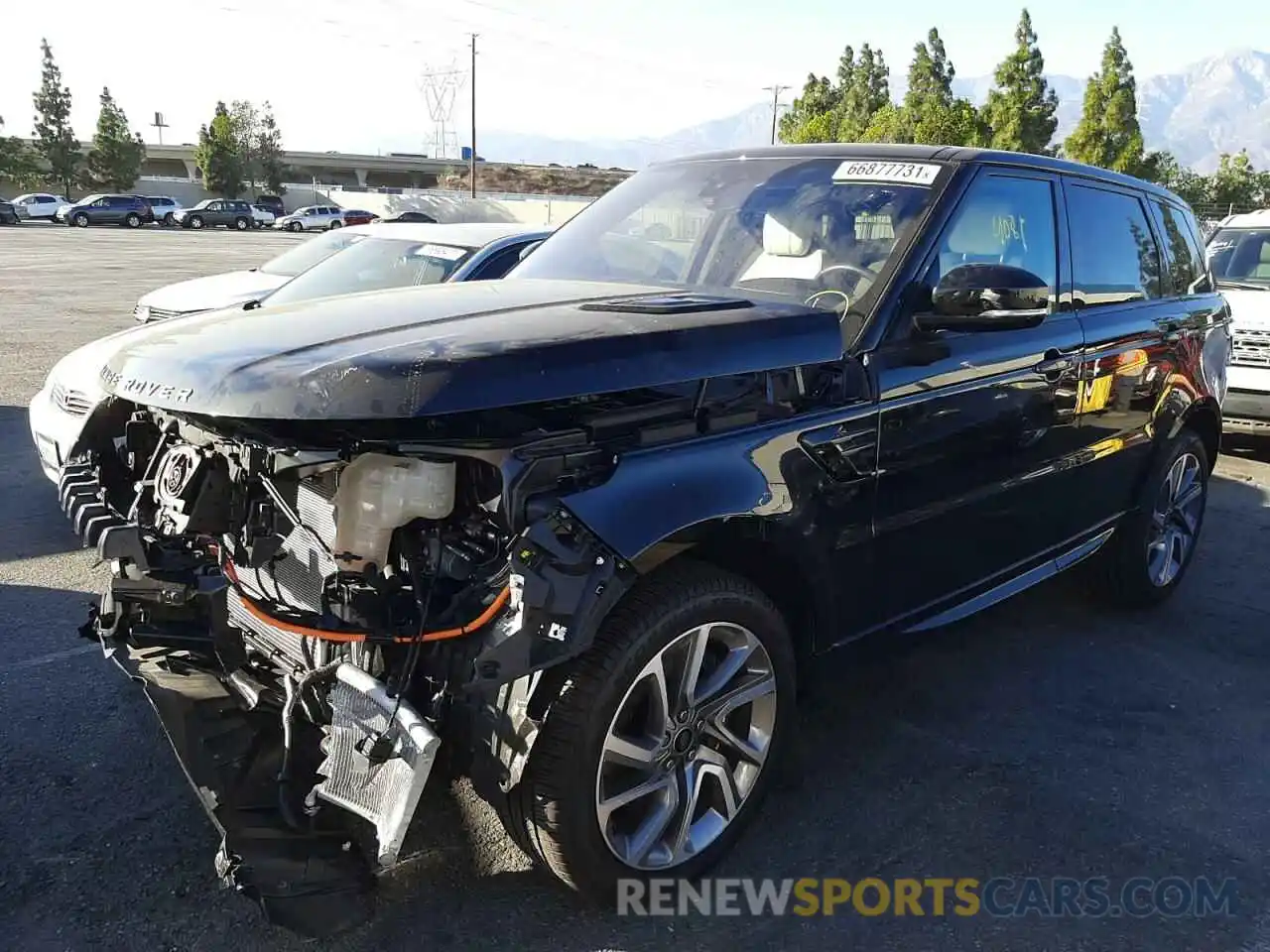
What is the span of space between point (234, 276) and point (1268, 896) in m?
9.19

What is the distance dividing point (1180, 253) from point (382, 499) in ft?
14.0

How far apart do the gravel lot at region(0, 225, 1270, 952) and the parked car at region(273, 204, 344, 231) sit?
49571 millimetres

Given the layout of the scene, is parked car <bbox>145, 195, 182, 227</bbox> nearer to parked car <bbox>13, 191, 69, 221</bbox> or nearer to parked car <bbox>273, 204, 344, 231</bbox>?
parked car <bbox>13, 191, 69, 221</bbox>

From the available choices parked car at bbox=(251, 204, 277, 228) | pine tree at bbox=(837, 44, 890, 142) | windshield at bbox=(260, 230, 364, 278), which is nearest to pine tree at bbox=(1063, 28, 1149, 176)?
pine tree at bbox=(837, 44, 890, 142)

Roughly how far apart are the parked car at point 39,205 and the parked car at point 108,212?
767 millimetres

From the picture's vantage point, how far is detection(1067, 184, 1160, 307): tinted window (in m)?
4.04

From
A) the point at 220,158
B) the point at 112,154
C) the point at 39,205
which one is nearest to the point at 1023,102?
the point at 39,205

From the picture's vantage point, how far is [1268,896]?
9.35 ft

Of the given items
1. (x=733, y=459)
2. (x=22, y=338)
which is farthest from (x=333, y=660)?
(x=22, y=338)

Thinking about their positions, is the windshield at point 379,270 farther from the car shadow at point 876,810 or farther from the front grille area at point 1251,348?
the front grille area at point 1251,348

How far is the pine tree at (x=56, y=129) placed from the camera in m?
64.4

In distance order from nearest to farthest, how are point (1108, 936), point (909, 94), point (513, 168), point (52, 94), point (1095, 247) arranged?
point (1108, 936) < point (1095, 247) < point (909, 94) < point (52, 94) < point (513, 168)

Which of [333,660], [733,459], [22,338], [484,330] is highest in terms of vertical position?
[484,330]

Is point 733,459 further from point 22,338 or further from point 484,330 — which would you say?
point 22,338
